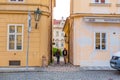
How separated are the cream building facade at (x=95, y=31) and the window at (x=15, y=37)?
13.1 ft

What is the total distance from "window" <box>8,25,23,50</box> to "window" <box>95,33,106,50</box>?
544cm

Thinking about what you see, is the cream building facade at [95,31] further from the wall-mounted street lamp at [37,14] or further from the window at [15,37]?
the window at [15,37]

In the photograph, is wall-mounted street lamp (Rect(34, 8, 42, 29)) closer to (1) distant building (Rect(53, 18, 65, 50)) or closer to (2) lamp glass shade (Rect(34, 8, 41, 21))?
(2) lamp glass shade (Rect(34, 8, 41, 21))

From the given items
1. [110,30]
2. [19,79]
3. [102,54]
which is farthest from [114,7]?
[19,79]

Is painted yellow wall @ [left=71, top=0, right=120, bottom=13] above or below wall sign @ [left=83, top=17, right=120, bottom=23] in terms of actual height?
above

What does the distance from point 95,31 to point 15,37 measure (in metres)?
5.77

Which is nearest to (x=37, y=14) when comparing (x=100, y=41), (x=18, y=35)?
(x=18, y=35)

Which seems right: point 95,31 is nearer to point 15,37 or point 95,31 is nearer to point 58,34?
point 15,37

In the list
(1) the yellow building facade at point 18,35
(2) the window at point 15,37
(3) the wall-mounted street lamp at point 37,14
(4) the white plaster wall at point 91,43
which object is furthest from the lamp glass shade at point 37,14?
(4) the white plaster wall at point 91,43

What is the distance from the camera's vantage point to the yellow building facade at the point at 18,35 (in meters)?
24.1

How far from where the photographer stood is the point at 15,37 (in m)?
24.3

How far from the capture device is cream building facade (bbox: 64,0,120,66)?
2498 cm

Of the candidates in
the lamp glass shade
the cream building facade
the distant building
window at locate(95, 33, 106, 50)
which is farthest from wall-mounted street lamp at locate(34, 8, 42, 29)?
the distant building

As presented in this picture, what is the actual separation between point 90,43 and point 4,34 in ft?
20.2
